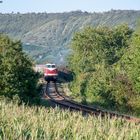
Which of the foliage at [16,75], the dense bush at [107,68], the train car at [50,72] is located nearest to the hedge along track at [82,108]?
the train car at [50,72]

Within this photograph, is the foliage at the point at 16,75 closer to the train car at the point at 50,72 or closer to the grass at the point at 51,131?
the grass at the point at 51,131

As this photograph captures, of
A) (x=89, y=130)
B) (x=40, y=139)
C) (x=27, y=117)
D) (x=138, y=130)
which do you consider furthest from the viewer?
(x=27, y=117)

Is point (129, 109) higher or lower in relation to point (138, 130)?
lower

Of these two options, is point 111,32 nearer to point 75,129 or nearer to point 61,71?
point 61,71

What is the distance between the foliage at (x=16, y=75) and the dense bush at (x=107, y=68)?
10.2 m

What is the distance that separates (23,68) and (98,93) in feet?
51.8

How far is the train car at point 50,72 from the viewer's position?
84.2 metres

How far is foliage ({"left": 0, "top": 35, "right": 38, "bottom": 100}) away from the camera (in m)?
43.3

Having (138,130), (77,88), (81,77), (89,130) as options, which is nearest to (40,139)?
(89,130)

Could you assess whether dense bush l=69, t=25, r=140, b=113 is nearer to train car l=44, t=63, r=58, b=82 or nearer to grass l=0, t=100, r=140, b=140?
Answer: train car l=44, t=63, r=58, b=82

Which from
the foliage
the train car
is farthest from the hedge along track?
the foliage

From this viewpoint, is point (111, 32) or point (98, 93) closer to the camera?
point (98, 93)

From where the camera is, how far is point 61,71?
10431cm

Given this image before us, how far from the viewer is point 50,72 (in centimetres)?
8469
